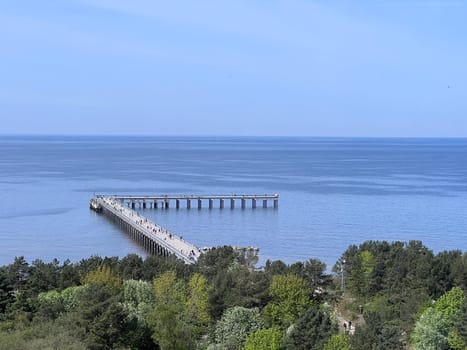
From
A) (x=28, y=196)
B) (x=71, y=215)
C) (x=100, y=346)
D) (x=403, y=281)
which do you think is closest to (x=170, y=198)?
(x=71, y=215)

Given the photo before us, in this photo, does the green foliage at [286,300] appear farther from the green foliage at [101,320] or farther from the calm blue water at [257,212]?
the calm blue water at [257,212]

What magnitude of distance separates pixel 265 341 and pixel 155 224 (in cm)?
4331

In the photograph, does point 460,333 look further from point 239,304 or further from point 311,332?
point 239,304

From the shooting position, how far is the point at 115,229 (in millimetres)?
67438

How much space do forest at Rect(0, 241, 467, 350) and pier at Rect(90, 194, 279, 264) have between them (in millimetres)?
9663

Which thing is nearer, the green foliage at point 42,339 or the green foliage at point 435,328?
the green foliage at point 42,339

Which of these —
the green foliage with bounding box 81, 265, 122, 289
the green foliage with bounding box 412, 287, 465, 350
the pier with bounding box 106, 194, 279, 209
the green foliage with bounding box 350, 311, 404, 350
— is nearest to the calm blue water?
the pier with bounding box 106, 194, 279, 209

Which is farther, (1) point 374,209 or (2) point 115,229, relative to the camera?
(1) point 374,209

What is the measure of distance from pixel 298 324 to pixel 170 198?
2251 inches

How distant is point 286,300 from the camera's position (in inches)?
1137

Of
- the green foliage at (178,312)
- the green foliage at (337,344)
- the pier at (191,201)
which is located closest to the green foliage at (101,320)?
the green foliage at (178,312)

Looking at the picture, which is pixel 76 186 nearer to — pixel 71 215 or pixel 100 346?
pixel 71 215

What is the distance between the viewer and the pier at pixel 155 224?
169 feet

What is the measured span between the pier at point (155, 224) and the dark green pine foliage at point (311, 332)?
17851mm
